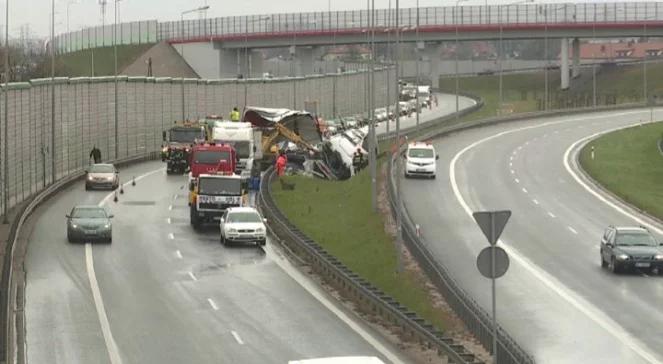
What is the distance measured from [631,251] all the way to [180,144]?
42.7 meters

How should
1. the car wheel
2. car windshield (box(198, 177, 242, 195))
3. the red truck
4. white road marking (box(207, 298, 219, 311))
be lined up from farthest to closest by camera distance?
1. the red truck
2. car windshield (box(198, 177, 242, 195))
3. the car wheel
4. white road marking (box(207, 298, 219, 311))

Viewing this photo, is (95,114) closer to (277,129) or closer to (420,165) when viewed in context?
(277,129)

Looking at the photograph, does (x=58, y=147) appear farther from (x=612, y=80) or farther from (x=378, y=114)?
(x=612, y=80)

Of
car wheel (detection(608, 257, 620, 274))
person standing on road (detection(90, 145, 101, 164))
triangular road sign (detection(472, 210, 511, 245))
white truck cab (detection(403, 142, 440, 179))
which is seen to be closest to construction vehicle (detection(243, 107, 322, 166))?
person standing on road (detection(90, 145, 101, 164))

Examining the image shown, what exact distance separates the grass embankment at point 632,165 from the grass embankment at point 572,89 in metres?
32.5

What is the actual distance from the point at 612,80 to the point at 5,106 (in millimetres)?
135323

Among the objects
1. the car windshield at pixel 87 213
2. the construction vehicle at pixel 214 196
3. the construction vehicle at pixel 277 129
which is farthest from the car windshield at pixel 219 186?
the construction vehicle at pixel 277 129

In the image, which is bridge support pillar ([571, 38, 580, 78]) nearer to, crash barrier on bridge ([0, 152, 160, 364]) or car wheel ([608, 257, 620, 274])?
crash barrier on bridge ([0, 152, 160, 364])

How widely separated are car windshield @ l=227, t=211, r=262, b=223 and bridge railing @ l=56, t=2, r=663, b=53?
97.5m

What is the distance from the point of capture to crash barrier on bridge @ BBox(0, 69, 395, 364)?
212ft

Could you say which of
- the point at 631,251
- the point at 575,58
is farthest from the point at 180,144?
the point at 575,58

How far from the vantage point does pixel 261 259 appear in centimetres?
4556

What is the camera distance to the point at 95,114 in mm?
88438

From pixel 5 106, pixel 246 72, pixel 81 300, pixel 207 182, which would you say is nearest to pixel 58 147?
pixel 5 106
